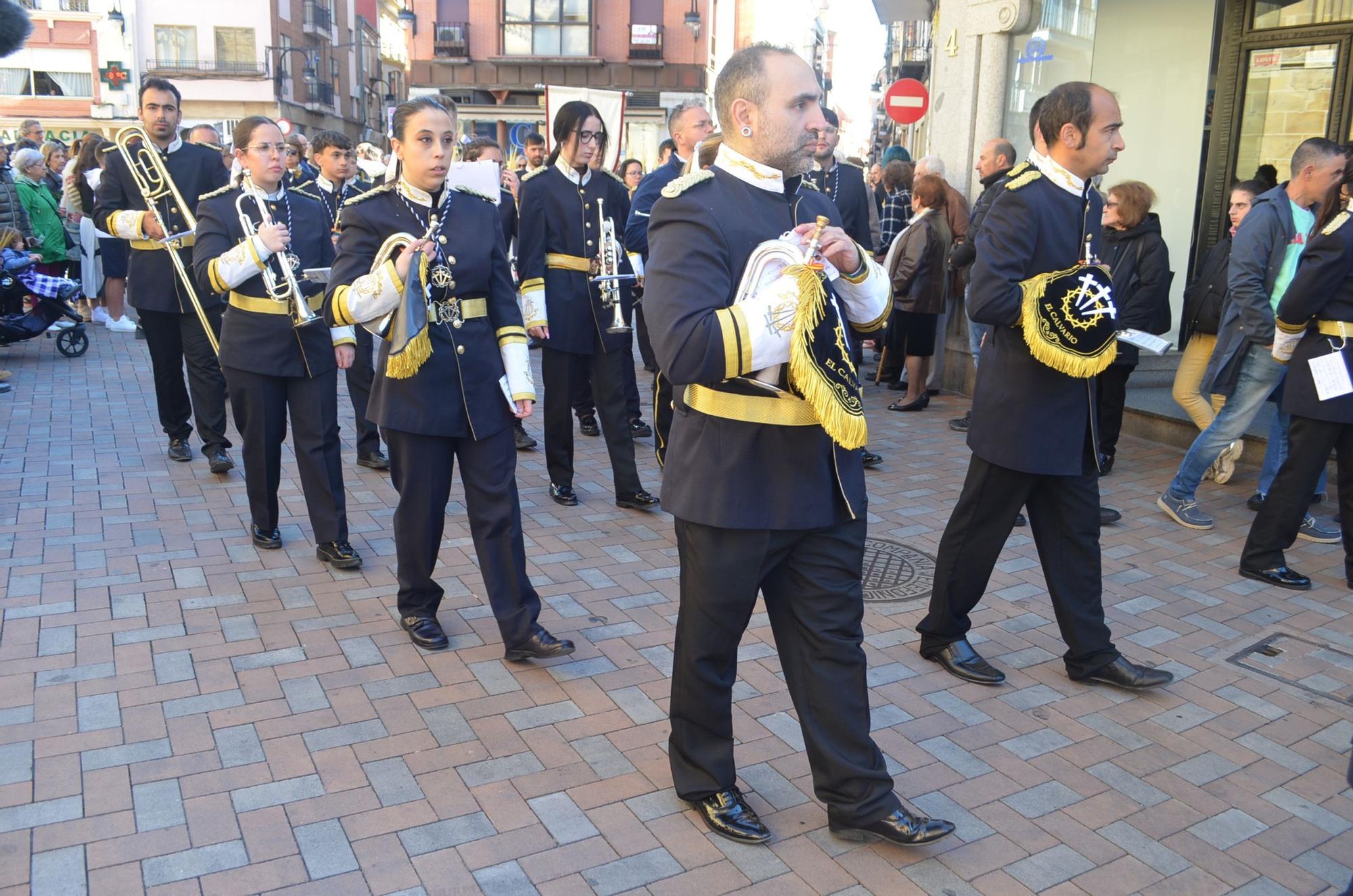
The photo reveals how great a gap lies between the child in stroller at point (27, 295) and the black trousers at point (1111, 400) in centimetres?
957

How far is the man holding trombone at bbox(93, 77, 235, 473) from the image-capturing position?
21.9ft

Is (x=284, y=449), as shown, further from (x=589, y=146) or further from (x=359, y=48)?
(x=359, y=48)

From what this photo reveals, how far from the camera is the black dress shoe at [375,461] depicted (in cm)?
716

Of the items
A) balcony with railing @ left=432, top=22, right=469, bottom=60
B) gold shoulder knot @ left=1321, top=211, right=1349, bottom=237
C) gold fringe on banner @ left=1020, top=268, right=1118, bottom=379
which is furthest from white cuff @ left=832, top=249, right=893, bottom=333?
balcony with railing @ left=432, top=22, right=469, bottom=60

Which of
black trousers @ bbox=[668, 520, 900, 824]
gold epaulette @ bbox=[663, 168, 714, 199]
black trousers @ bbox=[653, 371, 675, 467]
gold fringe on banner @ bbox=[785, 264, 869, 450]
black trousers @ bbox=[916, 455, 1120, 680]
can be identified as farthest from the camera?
black trousers @ bbox=[653, 371, 675, 467]

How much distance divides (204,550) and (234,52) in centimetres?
4551

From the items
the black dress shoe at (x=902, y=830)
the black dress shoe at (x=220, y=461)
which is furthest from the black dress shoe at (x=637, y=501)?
the black dress shoe at (x=902, y=830)

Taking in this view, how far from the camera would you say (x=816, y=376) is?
2.68 metres

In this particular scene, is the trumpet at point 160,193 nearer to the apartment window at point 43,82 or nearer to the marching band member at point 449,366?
the marching band member at point 449,366

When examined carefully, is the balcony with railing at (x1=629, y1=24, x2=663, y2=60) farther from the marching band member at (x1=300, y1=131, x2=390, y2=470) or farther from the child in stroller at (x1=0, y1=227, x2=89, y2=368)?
the marching band member at (x1=300, y1=131, x2=390, y2=470)

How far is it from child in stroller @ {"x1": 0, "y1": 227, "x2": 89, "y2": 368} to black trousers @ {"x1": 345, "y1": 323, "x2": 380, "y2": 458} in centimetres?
515

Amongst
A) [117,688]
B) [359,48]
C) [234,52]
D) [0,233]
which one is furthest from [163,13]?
[117,688]

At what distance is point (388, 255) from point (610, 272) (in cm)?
259

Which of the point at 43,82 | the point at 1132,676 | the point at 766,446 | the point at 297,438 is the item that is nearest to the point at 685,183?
the point at 766,446
